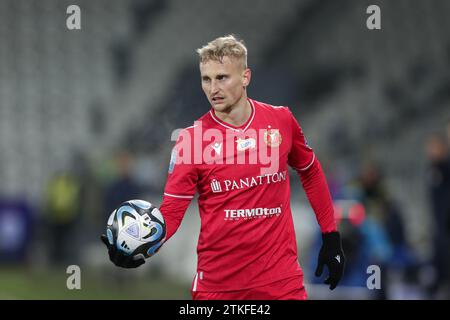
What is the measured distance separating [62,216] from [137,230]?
32.7 ft

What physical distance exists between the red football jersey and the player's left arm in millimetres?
257

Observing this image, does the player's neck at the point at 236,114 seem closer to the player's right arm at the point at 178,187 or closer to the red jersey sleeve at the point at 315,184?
the player's right arm at the point at 178,187

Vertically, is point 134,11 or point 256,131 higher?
point 134,11

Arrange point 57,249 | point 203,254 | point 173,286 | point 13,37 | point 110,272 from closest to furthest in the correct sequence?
point 203,254 → point 173,286 → point 110,272 → point 57,249 → point 13,37

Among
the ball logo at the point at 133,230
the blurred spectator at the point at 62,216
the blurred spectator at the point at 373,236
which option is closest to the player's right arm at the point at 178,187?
the ball logo at the point at 133,230

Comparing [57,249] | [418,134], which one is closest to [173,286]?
[57,249]

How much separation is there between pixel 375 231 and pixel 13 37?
9.43 meters

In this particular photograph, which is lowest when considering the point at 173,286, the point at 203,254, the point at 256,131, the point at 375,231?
the point at 173,286

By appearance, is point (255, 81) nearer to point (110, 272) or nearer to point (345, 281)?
point (110, 272)

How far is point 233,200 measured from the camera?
449cm

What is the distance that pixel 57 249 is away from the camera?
45.3 feet

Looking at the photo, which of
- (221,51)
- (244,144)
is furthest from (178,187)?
(221,51)

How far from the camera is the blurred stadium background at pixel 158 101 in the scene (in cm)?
1340

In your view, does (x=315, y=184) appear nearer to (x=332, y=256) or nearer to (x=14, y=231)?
(x=332, y=256)
